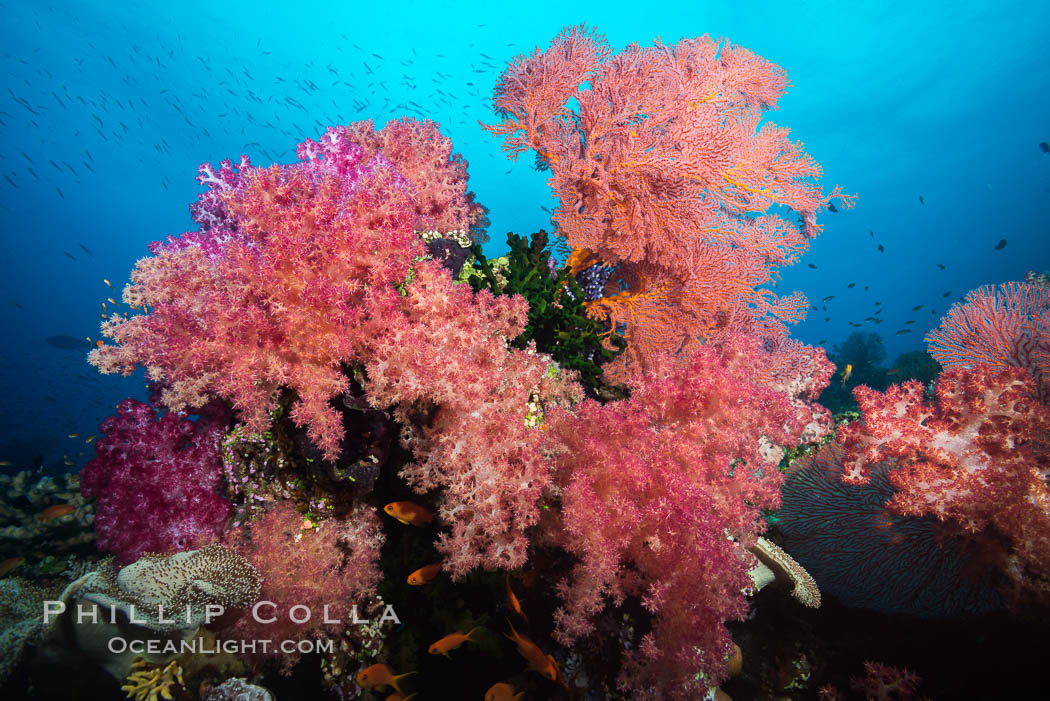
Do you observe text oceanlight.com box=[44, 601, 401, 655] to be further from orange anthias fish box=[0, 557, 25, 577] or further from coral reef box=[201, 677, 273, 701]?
orange anthias fish box=[0, 557, 25, 577]

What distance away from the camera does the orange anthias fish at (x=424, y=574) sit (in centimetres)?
309

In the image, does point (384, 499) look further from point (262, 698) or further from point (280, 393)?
point (262, 698)

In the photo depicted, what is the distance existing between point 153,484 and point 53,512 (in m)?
4.29

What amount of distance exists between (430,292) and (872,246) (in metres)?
142

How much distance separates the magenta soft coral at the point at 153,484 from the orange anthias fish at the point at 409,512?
1.57m

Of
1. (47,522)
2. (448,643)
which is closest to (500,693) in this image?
(448,643)

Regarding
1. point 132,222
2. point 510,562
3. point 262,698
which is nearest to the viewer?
point 510,562

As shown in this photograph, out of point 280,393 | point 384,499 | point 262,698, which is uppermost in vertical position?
point 280,393

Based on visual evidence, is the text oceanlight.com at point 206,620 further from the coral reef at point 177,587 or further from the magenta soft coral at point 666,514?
the magenta soft coral at point 666,514

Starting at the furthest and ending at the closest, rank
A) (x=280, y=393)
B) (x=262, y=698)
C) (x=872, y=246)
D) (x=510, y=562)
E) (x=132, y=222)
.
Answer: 1. (x=872, y=246)
2. (x=132, y=222)
3. (x=280, y=393)
4. (x=262, y=698)
5. (x=510, y=562)

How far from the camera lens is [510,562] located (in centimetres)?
273

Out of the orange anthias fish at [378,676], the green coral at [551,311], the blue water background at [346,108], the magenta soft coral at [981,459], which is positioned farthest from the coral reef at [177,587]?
the blue water background at [346,108]

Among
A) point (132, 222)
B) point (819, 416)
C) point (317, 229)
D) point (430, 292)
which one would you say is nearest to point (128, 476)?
point (317, 229)

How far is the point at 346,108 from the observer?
3248 inches
